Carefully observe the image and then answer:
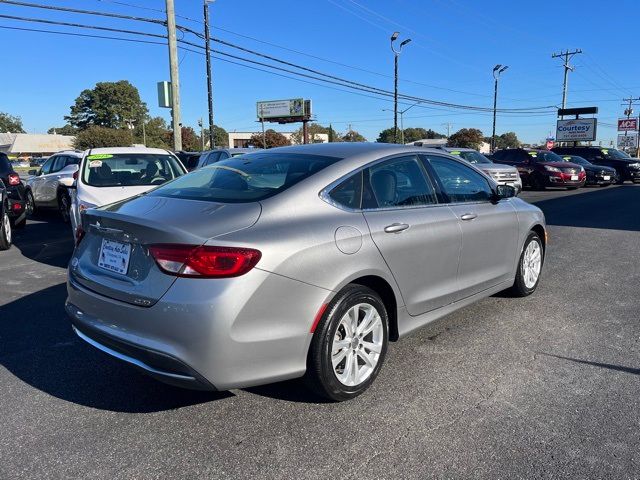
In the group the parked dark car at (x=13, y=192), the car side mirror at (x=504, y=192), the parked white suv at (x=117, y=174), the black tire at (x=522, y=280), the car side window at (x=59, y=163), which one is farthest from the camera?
the car side window at (x=59, y=163)

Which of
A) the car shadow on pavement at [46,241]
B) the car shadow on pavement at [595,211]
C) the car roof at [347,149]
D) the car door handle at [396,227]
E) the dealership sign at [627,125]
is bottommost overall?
the car shadow on pavement at [46,241]

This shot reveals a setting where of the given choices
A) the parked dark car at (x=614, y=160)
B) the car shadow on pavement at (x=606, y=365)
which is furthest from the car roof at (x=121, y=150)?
the parked dark car at (x=614, y=160)

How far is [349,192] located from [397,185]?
0.53 meters

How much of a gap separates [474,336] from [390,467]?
2.02 meters

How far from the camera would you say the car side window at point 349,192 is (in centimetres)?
329

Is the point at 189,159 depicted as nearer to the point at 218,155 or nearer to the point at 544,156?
the point at 218,155

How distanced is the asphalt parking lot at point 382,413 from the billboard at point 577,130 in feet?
135

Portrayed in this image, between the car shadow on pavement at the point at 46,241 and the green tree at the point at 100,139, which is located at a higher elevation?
the green tree at the point at 100,139

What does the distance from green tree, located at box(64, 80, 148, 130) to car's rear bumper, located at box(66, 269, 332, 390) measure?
127 m

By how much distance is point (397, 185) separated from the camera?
12.3ft

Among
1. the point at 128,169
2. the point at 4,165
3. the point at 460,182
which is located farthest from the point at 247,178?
the point at 4,165

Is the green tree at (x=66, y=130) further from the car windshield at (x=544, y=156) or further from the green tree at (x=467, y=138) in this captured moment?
the car windshield at (x=544, y=156)

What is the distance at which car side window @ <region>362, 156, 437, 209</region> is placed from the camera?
352 centimetres

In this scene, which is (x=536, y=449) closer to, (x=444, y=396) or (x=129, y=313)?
(x=444, y=396)
